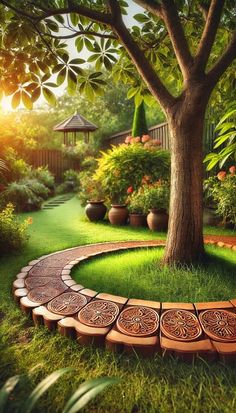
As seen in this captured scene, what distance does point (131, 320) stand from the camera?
2.29 meters

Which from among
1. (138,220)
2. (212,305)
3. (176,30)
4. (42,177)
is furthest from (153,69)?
(42,177)

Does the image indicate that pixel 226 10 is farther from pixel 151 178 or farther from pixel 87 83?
pixel 151 178

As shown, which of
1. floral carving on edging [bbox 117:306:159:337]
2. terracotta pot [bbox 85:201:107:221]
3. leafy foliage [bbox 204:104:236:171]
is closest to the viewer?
floral carving on edging [bbox 117:306:159:337]

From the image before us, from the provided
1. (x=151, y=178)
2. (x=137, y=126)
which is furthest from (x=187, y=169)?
(x=137, y=126)

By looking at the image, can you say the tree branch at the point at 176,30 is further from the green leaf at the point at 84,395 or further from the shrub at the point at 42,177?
the shrub at the point at 42,177

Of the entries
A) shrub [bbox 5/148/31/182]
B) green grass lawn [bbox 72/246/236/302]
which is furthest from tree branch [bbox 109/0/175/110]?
shrub [bbox 5/148/31/182]

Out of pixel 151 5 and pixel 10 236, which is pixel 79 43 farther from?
pixel 10 236

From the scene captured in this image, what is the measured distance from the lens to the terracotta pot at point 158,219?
614 cm

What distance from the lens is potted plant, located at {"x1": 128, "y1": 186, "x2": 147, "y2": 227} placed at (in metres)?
6.71

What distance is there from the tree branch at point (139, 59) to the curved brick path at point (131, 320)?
83.2 inches

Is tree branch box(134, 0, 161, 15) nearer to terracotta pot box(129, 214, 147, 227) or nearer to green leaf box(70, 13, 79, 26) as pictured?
green leaf box(70, 13, 79, 26)

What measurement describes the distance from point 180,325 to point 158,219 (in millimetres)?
3981

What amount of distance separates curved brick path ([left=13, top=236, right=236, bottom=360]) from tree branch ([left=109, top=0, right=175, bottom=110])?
2.11 metres

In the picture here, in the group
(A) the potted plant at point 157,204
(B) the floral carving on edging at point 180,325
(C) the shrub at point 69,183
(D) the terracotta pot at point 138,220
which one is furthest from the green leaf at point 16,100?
(C) the shrub at point 69,183
